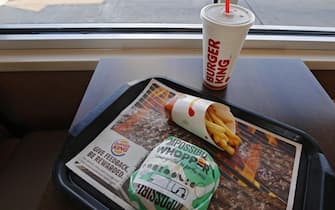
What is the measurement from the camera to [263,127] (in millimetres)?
574

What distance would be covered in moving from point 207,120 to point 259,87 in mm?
255

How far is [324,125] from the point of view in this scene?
60cm

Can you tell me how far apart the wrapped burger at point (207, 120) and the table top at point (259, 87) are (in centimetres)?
11

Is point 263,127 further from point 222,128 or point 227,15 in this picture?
point 227,15

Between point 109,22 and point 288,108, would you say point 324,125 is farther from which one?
point 109,22

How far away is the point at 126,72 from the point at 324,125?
0.51 meters

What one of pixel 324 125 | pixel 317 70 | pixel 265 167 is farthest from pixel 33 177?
pixel 317 70

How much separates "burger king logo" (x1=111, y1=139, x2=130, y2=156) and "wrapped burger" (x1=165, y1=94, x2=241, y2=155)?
0.38 ft

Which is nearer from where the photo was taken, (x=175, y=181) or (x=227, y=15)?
(x=175, y=181)

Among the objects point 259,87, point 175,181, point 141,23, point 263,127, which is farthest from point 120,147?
point 141,23

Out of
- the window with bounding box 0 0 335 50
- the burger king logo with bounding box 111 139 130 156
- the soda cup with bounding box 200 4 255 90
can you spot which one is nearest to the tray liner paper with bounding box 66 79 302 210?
the burger king logo with bounding box 111 139 130 156

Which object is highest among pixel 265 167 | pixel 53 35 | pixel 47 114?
pixel 265 167

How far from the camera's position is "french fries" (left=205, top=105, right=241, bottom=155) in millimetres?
522

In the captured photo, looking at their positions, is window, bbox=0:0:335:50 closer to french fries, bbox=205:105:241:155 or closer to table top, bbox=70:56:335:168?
table top, bbox=70:56:335:168
